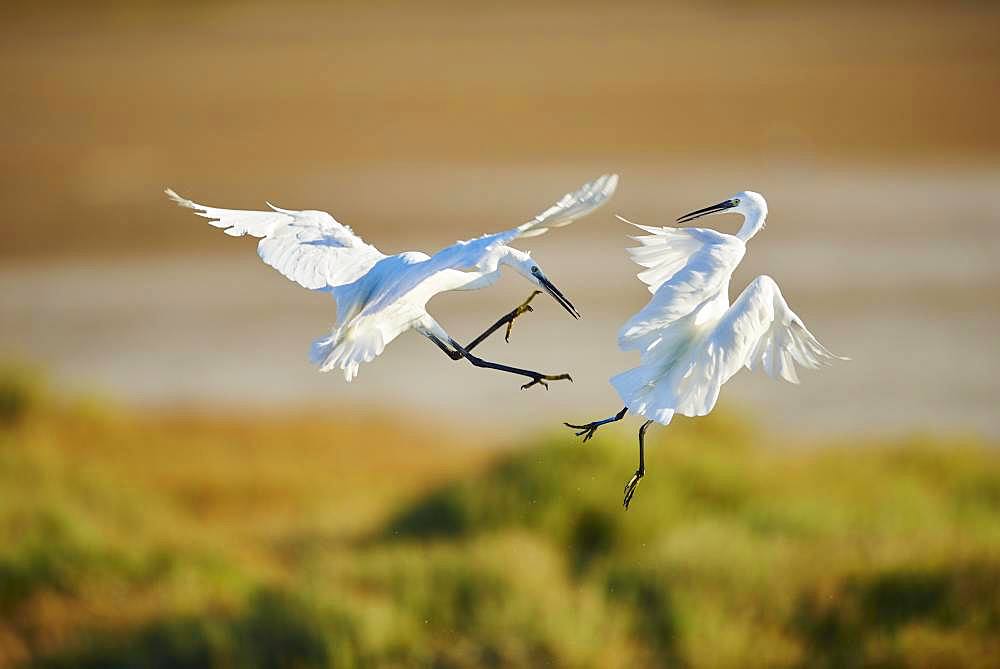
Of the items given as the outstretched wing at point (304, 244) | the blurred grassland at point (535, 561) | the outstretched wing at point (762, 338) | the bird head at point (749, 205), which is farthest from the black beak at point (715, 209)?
the blurred grassland at point (535, 561)

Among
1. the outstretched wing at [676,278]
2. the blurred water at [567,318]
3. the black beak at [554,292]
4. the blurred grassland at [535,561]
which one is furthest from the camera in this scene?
the blurred water at [567,318]

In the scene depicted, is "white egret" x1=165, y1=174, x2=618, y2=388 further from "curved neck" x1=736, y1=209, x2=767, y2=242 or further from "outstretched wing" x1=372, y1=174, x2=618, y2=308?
"curved neck" x1=736, y1=209, x2=767, y2=242

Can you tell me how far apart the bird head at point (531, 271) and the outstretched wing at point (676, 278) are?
5.6 inches

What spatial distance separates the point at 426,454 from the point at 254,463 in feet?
4.84

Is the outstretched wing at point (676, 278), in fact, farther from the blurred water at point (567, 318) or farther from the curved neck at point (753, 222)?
the blurred water at point (567, 318)

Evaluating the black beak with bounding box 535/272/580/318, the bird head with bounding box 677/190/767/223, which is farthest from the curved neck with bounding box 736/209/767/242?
the black beak with bounding box 535/272/580/318

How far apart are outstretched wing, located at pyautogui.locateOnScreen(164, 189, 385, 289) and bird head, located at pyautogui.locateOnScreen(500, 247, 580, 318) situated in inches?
12.2

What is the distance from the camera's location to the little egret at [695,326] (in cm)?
209

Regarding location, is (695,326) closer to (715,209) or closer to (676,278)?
(676,278)

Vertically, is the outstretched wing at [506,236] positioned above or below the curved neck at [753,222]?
below

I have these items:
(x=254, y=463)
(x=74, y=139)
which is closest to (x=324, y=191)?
(x=74, y=139)

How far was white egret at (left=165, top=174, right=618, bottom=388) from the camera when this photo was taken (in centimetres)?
206

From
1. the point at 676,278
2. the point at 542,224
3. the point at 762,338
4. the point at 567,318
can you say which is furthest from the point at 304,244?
the point at 567,318

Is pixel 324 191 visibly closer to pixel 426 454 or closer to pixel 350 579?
pixel 426 454
